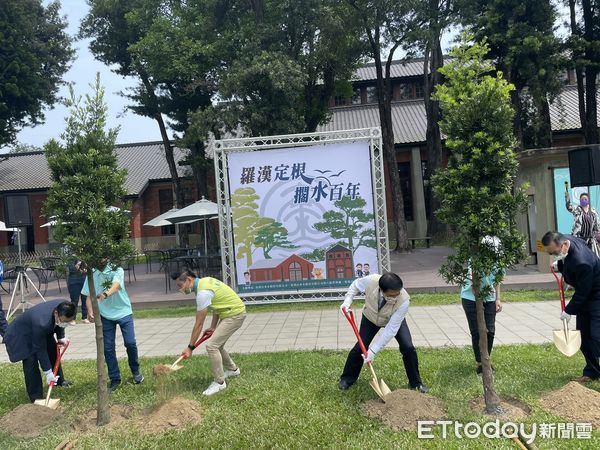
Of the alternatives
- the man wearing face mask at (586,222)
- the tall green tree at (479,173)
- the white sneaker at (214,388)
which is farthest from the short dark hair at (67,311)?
the man wearing face mask at (586,222)

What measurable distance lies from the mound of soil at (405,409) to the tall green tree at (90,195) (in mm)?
2690

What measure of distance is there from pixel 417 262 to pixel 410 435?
13937mm

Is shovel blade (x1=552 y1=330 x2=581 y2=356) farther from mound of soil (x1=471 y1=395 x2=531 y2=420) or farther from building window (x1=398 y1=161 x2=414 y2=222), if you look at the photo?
building window (x1=398 y1=161 x2=414 y2=222)

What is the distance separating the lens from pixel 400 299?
511 centimetres

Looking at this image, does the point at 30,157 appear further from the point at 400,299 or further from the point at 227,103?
the point at 400,299

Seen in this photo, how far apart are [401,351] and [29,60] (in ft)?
76.9

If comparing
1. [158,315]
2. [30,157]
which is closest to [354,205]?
[158,315]

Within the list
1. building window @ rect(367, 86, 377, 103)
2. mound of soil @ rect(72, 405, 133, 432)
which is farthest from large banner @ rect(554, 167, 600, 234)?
building window @ rect(367, 86, 377, 103)

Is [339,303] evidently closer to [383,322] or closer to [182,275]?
[383,322]

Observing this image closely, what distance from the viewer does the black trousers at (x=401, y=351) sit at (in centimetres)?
525

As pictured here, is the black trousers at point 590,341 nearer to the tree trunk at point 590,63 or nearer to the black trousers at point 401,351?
the black trousers at point 401,351

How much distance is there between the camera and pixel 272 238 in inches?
433

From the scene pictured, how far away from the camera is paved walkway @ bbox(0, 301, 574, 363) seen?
25.0 ft

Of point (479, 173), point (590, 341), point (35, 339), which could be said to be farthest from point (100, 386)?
point (590, 341)
